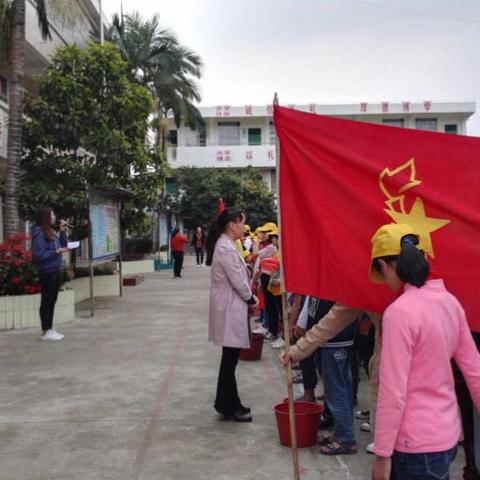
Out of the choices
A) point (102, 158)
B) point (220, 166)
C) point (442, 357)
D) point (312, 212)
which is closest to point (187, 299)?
point (102, 158)

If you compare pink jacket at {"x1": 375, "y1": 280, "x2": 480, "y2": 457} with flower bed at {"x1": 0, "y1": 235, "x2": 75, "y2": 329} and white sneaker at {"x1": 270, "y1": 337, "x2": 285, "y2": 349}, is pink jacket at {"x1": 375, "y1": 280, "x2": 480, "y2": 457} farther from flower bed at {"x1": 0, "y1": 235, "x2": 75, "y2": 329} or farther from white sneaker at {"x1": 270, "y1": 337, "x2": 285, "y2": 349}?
flower bed at {"x1": 0, "y1": 235, "x2": 75, "y2": 329}

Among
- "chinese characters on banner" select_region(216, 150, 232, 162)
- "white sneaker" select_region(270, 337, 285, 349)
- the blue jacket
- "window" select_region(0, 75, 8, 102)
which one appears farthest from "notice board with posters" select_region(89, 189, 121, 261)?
"chinese characters on banner" select_region(216, 150, 232, 162)

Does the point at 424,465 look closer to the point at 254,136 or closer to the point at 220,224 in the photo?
the point at 220,224

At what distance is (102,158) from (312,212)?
12063 mm

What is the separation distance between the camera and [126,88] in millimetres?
14992

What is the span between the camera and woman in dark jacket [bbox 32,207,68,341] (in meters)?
8.62

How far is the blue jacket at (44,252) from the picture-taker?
Result: 862 cm

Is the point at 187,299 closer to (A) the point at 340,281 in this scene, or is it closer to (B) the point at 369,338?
(B) the point at 369,338

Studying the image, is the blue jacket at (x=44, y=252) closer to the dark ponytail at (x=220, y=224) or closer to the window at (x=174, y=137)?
the dark ponytail at (x=220, y=224)

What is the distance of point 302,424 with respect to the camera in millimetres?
4492

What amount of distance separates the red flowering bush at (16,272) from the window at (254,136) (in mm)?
36857

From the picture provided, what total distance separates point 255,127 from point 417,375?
147 feet

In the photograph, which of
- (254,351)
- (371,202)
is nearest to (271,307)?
(254,351)

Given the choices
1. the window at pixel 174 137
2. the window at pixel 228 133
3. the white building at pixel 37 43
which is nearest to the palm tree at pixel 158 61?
the white building at pixel 37 43
